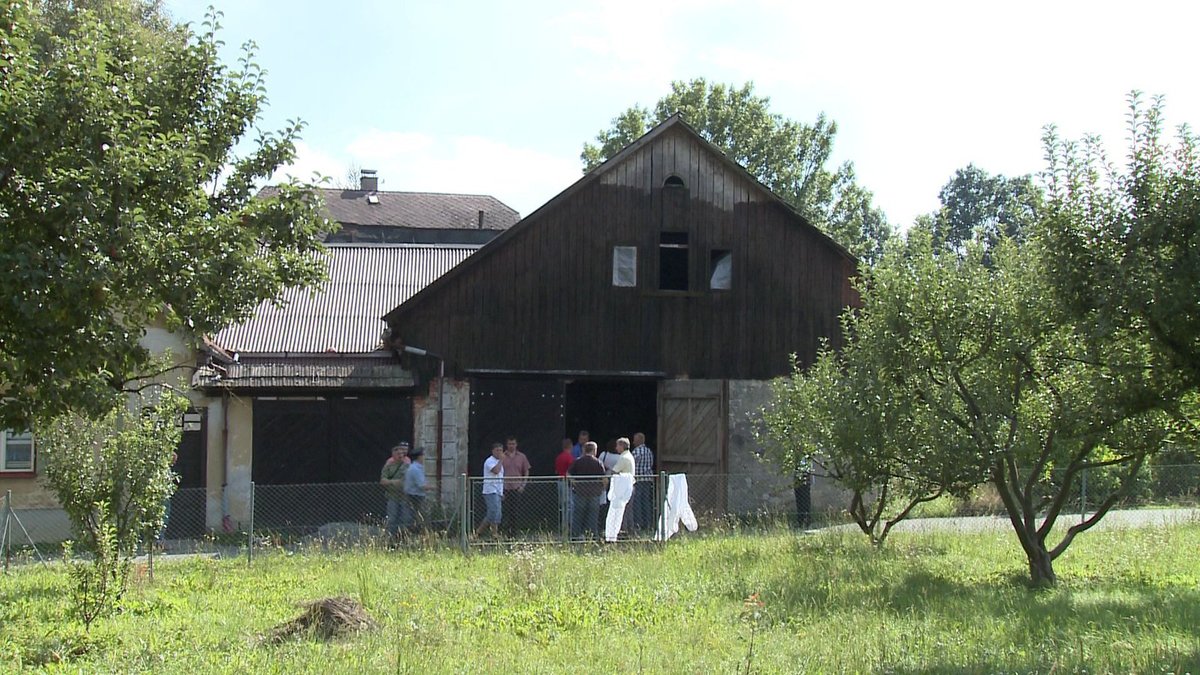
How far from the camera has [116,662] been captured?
8797mm

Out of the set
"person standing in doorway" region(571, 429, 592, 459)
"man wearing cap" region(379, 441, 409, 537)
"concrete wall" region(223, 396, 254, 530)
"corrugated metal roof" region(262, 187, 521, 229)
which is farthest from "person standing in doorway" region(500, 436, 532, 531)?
"corrugated metal roof" region(262, 187, 521, 229)

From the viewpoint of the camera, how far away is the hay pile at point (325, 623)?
31.3ft

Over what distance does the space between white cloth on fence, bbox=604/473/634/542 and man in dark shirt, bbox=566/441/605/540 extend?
20 cm

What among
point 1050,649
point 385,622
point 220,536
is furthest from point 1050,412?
point 220,536

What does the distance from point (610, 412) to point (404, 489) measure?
896cm

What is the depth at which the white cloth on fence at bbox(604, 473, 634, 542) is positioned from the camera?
15688 mm

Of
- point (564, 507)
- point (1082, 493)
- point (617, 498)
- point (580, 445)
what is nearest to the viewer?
point (564, 507)

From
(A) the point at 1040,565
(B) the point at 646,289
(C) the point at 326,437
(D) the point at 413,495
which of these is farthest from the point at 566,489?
(A) the point at 1040,565

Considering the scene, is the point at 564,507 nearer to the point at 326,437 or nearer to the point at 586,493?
the point at 586,493

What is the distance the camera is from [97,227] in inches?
291

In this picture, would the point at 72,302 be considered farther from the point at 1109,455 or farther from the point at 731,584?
the point at 1109,455

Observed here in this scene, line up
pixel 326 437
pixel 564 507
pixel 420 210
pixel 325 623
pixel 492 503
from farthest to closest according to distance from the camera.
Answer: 1. pixel 420 210
2. pixel 326 437
3. pixel 492 503
4. pixel 564 507
5. pixel 325 623

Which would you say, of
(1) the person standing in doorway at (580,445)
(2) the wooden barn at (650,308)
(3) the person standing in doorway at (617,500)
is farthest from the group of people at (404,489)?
(3) the person standing in doorway at (617,500)

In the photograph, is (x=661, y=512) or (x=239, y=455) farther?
(x=239, y=455)
